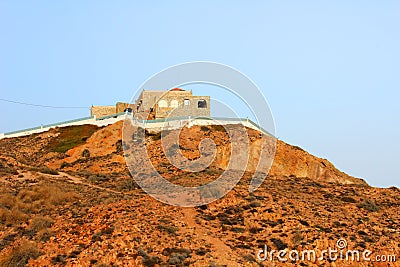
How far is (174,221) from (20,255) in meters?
8.59

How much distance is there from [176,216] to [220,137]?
2376 cm

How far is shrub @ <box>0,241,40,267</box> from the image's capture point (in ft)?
77.3

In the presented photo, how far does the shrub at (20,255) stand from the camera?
23562 millimetres

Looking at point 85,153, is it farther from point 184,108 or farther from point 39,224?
point 39,224

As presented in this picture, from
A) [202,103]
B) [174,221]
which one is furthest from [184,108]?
[174,221]

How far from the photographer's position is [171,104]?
64125 mm

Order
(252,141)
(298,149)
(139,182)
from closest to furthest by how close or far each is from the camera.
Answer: (139,182) < (252,141) < (298,149)

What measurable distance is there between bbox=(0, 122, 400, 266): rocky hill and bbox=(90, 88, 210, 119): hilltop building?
1634 centimetres

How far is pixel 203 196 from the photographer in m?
33.6

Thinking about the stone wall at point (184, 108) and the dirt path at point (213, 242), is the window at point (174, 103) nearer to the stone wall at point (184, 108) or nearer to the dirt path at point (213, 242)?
the stone wall at point (184, 108)

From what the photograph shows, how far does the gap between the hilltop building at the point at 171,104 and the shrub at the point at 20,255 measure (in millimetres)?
37903

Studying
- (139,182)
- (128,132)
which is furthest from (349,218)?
(128,132)

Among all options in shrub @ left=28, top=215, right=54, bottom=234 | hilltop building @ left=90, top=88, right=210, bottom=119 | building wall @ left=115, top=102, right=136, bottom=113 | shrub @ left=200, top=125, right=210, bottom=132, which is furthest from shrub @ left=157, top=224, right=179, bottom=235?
building wall @ left=115, top=102, right=136, bottom=113

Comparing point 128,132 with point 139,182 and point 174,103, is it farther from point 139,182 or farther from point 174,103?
point 139,182
